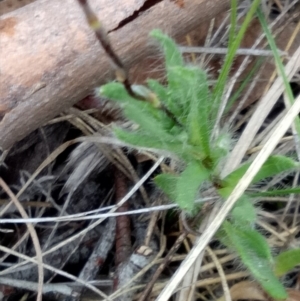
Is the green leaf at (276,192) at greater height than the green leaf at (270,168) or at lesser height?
lesser

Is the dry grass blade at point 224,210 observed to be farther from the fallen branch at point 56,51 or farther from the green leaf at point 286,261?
the fallen branch at point 56,51

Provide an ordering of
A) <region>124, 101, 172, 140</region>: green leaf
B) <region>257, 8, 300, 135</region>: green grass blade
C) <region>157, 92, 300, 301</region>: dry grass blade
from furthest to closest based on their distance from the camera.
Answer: <region>257, 8, 300, 135</region>: green grass blade, <region>157, 92, 300, 301</region>: dry grass blade, <region>124, 101, 172, 140</region>: green leaf

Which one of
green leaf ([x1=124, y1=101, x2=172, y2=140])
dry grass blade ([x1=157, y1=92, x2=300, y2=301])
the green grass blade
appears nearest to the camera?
green leaf ([x1=124, y1=101, x2=172, y2=140])

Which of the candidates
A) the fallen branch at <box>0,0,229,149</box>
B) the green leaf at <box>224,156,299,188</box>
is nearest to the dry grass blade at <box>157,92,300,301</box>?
the green leaf at <box>224,156,299,188</box>

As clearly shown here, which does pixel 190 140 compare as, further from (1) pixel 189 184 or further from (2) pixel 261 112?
(2) pixel 261 112

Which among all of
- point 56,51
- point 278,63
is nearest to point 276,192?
point 278,63

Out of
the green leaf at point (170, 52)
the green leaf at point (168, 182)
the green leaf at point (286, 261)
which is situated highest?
the green leaf at point (170, 52)

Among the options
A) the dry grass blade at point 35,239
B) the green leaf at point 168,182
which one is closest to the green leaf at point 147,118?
the green leaf at point 168,182

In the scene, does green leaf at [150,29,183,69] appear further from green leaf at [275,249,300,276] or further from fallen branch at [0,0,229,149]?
green leaf at [275,249,300,276]
